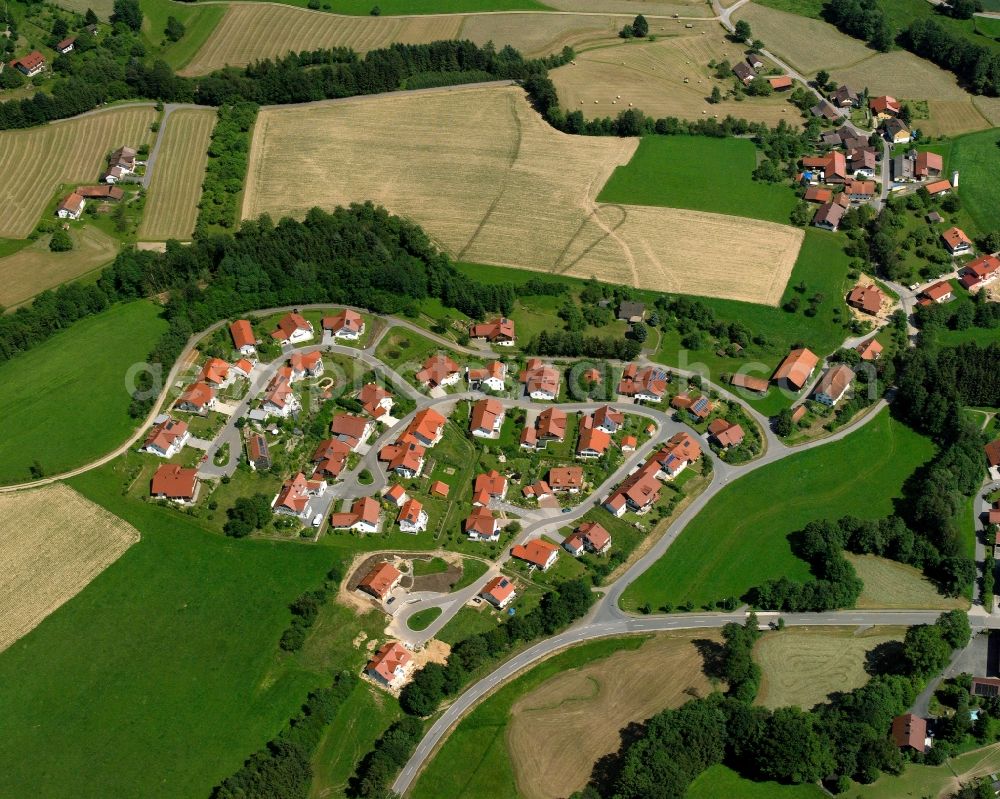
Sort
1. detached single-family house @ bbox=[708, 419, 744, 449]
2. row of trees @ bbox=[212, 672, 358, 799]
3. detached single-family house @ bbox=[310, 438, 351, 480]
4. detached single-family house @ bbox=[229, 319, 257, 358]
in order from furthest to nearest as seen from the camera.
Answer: detached single-family house @ bbox=[229, 319, 257, 358]
detached single-family house @ bbox=[708, 419, 744, 449]
detached single-family house @ bbox=[310, 438, 351, 480]
row of trees @ bbox=[212, 672, 358, 799]

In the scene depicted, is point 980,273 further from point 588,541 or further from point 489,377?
point 588,541

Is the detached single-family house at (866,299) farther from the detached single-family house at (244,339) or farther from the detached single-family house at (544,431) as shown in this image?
the detached single-family house at (244,339)

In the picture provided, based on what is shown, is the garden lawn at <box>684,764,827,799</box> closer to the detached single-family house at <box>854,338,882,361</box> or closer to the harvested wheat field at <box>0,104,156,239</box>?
the detached single-family house at <box>854,338,882,361</box>

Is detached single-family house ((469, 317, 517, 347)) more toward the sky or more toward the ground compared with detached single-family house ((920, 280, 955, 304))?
more toward the ground

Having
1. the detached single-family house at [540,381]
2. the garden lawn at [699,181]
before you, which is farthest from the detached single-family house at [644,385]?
the garden lawn at [699,181]

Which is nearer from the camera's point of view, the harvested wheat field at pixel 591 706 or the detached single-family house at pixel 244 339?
the harvested wheat field at pixel 591 706

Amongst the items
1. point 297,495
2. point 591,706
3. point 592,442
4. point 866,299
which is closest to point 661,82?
point 866,299

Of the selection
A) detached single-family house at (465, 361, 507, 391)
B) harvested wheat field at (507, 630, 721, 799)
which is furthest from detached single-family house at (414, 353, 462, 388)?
harvested wheat field at (507, 630, 721, 799)
